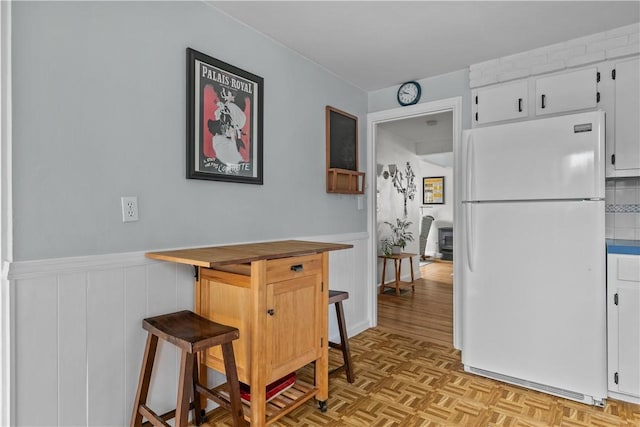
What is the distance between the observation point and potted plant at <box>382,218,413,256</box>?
16.6 feet

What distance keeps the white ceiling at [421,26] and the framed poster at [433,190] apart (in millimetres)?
5916

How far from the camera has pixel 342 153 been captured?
315 centimetres

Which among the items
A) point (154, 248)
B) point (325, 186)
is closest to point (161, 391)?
point (154, 248)

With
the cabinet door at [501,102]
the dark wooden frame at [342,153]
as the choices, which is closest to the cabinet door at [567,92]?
the cabinet door at [501,102]

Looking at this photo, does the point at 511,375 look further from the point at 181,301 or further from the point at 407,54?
the point at 407,54

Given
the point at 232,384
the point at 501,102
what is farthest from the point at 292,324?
the point at 501,102

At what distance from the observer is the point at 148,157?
1768mm

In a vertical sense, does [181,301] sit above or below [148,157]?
below

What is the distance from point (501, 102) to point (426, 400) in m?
2.19

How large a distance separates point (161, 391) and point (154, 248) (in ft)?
2.40

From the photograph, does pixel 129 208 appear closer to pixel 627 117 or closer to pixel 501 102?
pixel 501 102

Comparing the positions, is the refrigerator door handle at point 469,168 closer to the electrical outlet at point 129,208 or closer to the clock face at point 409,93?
the clock face at point 409,93

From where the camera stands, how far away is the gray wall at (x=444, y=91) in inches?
115

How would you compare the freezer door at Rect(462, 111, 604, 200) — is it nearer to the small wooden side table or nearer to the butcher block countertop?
the butcher block countertop
